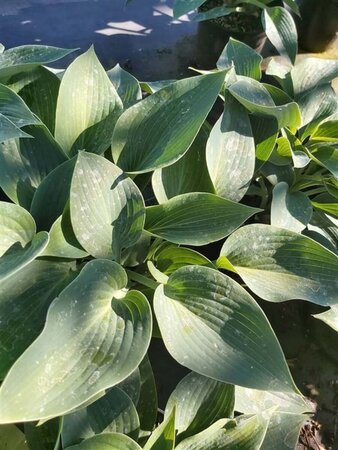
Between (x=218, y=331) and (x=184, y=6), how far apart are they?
1.27 meters

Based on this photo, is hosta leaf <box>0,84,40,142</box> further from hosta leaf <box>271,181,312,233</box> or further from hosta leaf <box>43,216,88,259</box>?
hosta leaf <box>271,181,312,233</box>

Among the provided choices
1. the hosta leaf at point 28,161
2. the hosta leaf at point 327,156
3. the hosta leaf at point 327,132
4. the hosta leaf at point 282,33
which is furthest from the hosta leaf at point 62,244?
the hosta leaf at point 282,33

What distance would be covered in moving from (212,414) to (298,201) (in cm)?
51

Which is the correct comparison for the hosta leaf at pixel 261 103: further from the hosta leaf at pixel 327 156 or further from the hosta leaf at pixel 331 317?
the hosta leaf at pixel 331 317

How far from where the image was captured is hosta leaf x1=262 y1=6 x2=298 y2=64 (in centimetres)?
158

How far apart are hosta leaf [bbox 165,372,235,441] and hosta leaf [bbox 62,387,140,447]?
82 millimetres

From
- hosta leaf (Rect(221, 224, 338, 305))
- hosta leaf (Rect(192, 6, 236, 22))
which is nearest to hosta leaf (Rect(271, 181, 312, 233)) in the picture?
hosta leaf (Rect(221, 224, 338, 305))

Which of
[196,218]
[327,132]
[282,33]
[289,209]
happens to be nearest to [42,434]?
[196,218]

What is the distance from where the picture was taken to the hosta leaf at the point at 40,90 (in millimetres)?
1021

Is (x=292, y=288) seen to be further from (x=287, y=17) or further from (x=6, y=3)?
(x=6, y=3)

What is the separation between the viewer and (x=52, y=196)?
890 millimetres

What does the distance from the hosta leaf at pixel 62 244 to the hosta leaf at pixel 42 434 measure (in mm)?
264

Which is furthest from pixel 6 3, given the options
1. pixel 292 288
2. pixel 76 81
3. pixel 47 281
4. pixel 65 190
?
pixel 292 288

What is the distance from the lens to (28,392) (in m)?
0.61
